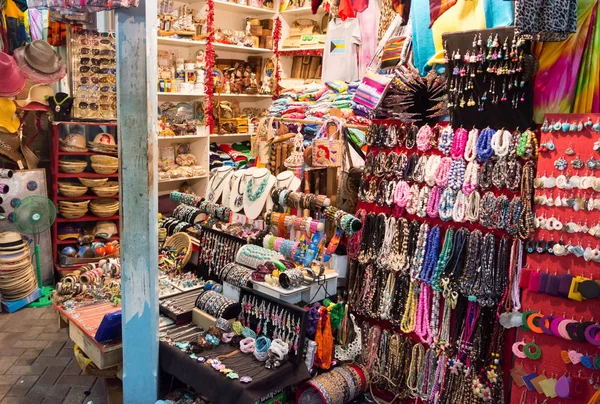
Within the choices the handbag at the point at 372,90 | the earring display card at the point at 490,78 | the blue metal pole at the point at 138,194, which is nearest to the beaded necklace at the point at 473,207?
the earring display card at the point at 490,78

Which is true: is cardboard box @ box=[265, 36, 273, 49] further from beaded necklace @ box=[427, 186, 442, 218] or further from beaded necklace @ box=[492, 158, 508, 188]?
beaded necklace @ box=[492, 158, 508, 188]

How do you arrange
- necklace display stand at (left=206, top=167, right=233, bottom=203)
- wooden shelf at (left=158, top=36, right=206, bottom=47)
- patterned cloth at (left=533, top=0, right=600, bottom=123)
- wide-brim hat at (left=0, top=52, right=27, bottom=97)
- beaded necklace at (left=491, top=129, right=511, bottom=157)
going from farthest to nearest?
wooden shelf at (left=158, top=36, right=206, bottom=47) < wide-brim hat at (left=0, top=52, right=27, bottom=97) < necklace display stand at (left=206, top=167, right=233, bottom=203) < beaded necklace at (left=491, top=129, right=511, bottom=157) < patterned cloth at (left=533, top=0, right=600, bottom=123)

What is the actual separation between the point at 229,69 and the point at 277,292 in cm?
478

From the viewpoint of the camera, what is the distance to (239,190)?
3.78 metres

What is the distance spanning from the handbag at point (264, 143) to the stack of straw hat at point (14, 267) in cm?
231

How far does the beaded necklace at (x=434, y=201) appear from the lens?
298 cm

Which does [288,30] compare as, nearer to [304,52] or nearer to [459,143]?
[304,52]

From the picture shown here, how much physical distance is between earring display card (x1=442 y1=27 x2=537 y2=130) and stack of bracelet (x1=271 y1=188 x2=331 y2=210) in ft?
3.01

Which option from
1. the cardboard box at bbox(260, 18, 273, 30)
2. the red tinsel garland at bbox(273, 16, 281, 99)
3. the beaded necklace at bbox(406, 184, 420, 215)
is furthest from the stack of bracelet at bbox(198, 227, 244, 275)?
the cardboard box at bbox(260, 18, 273, 30)

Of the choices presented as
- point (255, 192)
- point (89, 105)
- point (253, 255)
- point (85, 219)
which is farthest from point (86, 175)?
point (253, 255)

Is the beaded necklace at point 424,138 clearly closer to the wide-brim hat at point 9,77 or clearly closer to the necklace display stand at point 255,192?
the necklace display stand at point 255,192

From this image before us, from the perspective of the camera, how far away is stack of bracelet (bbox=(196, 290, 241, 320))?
307cm

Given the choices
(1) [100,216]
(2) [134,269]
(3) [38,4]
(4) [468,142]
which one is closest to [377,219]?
(4) [468,142]

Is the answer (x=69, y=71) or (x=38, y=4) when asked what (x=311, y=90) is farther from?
(x=38, y=4)
